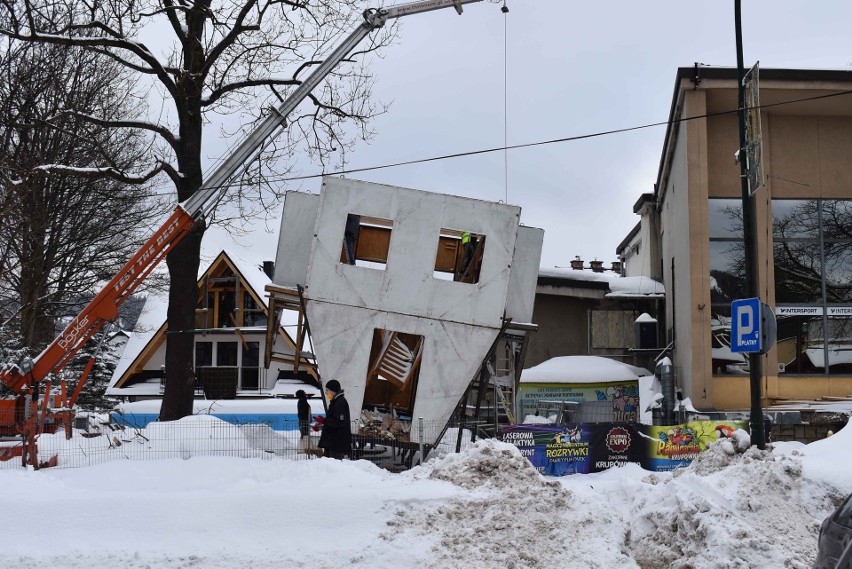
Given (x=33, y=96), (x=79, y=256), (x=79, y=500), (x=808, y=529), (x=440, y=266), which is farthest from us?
(x=79, y=256)

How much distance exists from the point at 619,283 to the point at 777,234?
8.43m

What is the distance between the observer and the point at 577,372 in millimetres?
28875

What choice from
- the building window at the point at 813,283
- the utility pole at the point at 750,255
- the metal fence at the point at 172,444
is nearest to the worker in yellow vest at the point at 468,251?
the metal fence at the point at 172,444

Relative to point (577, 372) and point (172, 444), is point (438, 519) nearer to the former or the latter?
point (172, 444)

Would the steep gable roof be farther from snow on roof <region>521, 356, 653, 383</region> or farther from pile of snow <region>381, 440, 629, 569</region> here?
pile of snow <region>381, 440, 629, 569</region>

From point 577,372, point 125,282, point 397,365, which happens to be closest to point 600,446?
point 397,365

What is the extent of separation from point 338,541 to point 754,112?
11.6m

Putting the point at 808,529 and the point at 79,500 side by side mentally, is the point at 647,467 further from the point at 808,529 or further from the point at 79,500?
the point at 79,500

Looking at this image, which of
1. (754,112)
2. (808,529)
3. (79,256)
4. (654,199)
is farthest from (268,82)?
(654,199)

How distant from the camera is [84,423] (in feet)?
62.3

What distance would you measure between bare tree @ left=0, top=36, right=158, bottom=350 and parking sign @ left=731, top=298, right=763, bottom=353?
53.3 ft

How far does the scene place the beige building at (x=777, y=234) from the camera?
84.0ft

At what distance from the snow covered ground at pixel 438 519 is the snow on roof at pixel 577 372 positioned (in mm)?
17072

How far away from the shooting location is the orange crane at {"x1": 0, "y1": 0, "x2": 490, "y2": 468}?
1602cm
